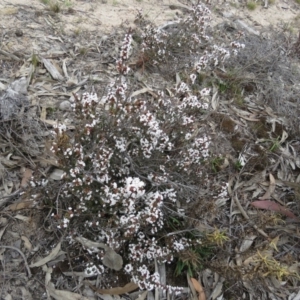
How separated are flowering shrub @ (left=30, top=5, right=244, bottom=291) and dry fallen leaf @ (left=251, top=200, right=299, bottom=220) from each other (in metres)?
0.59

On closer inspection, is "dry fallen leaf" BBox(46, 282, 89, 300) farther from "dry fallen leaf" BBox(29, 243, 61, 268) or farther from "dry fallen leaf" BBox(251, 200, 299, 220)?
"dry fallen leaf" BBox(251, 200, 299, 220)

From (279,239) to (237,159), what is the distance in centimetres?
76

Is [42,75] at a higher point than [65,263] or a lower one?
higher

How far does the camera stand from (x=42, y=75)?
384 centimetres

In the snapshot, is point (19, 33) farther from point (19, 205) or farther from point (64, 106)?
point (19, 205)

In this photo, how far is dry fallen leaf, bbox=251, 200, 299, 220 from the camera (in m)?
3.32

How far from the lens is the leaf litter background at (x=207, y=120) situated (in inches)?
110

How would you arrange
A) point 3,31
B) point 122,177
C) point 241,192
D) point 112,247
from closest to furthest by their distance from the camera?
point 112,247
point 122,177
point 241,192
point 3,31

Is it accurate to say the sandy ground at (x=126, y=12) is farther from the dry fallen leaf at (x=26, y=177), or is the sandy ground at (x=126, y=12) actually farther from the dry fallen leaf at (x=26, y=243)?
the dry fallen leaf at (x=26, y=243)

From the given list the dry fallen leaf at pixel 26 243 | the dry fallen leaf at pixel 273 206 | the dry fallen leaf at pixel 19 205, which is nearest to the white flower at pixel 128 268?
the dry fallen leaf at pixel 26 243

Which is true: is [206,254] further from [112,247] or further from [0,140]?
[0,140]

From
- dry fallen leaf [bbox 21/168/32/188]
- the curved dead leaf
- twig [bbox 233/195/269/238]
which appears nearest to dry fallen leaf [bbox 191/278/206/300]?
twig [bbox 233/195/269/238]

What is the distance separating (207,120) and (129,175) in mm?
1297

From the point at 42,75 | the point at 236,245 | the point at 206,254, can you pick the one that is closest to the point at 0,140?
the point at 42,75
